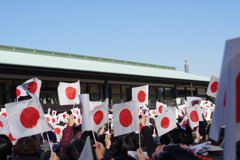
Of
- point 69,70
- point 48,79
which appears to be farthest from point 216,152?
point 48,79

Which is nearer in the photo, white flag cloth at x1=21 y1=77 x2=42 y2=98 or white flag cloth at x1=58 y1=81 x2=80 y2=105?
white flag cloth at x1=21 y1=77 x2=42 y2=98

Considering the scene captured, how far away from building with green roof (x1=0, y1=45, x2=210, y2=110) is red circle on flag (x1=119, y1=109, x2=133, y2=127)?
12604 mm

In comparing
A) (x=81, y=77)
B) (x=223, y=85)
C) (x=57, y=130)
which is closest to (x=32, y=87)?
(x=57, y=130)

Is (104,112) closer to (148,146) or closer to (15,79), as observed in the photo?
(148,146)

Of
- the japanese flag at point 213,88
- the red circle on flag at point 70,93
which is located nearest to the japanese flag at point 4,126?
the red circle on flag at point 70,93

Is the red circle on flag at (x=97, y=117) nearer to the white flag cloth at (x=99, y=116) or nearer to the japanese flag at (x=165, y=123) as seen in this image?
the white flag cloth at (x=99, y=116)

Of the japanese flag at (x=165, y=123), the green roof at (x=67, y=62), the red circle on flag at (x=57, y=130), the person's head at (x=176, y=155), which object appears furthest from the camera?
the green roof at (x=67, y=62)

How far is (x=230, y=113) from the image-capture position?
4.93 feet

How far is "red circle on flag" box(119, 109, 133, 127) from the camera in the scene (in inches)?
183

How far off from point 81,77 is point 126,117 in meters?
A: 17.2

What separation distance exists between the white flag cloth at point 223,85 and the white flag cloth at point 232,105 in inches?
0.5

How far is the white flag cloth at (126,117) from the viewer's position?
4.59 metres

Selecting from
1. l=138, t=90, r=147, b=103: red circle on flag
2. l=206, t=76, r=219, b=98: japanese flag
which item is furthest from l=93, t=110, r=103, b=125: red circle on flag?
l=206, t=76, r=219, b=98: japanese flag

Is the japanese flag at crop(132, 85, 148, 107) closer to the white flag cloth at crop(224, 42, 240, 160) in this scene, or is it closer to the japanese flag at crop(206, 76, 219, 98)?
the japanese flag at crop(206, 76, 219, 98)
